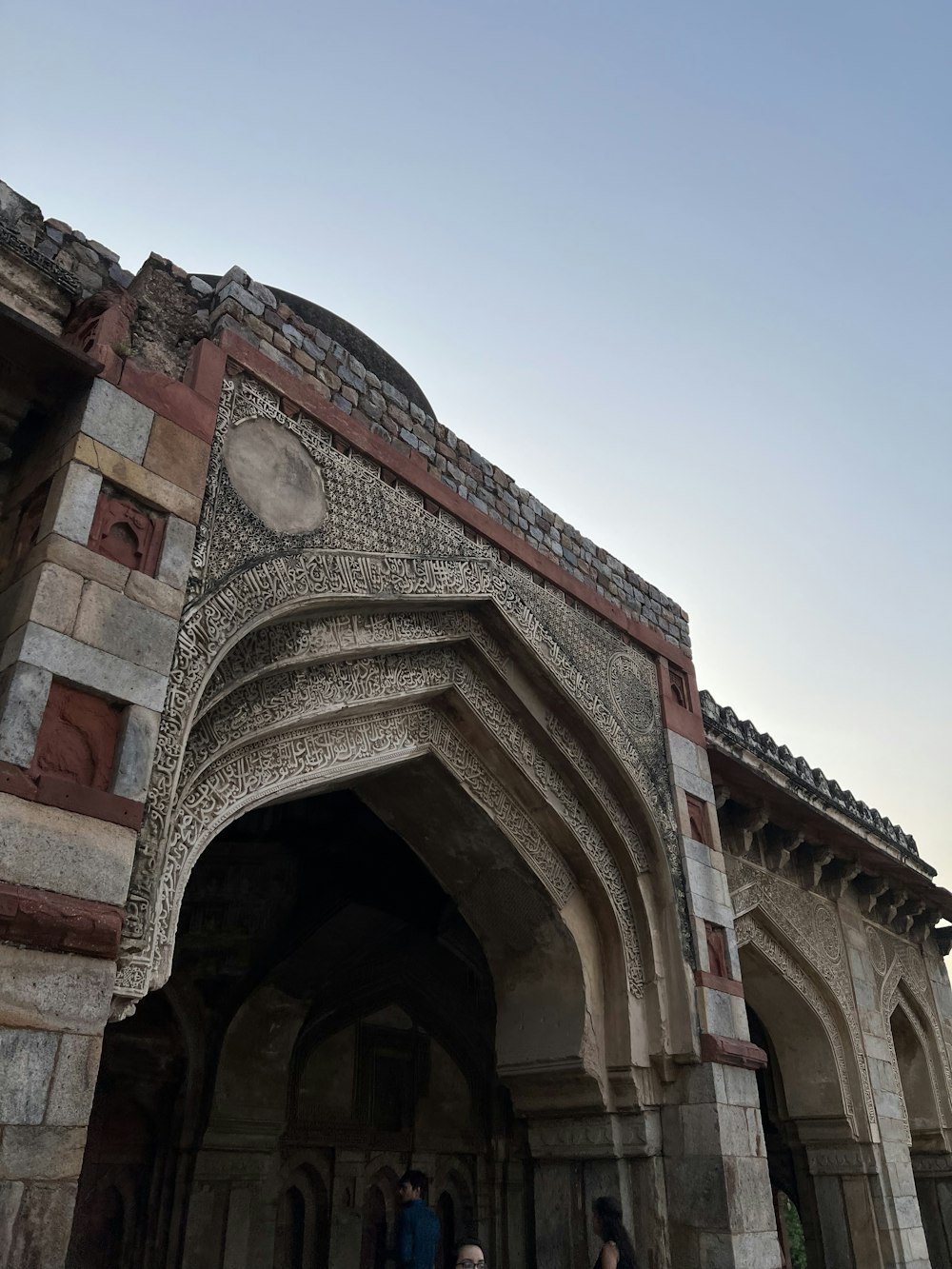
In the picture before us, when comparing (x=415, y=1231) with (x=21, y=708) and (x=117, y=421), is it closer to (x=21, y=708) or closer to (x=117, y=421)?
(x=21, y=708)

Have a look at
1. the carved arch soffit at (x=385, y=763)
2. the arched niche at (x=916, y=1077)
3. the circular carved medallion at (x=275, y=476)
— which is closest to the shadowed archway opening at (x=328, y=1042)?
the carved arch soffit at (x=385, y=763)

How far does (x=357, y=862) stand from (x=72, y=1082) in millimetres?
4260

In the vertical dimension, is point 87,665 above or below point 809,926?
below

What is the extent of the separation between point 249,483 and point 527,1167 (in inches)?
236

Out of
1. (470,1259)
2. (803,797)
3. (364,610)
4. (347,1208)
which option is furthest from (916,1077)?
(364,610)

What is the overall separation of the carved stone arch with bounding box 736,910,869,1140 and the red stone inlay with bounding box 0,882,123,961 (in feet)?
19.1

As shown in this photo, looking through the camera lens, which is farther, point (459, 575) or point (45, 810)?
point (459, 575)

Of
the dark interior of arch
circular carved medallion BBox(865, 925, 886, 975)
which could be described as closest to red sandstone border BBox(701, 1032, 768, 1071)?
the dark interior of arch

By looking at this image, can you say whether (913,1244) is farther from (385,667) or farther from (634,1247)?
(385,667)

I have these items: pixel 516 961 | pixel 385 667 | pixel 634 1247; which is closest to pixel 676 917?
pixel 516 961

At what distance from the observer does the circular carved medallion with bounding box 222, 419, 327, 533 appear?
4.11m

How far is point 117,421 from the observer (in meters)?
3.62

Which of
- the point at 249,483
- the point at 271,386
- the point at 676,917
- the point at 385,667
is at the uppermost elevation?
the point at 271,386

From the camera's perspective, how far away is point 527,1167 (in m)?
7.55
